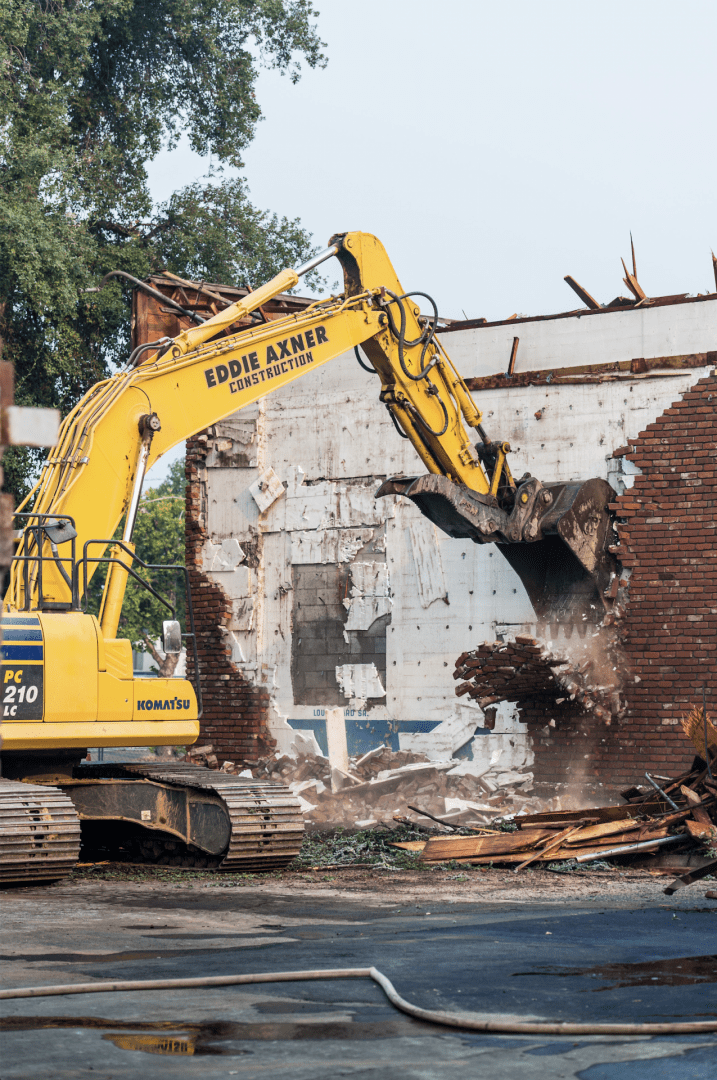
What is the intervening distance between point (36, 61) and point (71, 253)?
4.36 metres

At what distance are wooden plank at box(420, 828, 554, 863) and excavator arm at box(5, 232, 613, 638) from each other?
3.42 metres

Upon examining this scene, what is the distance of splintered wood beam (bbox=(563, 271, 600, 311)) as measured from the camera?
14.9 meters

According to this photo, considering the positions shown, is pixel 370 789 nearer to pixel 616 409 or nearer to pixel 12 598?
pixel 616 409

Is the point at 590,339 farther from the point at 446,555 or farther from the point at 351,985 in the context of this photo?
the point at 351,985

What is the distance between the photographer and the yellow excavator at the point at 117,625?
981cm

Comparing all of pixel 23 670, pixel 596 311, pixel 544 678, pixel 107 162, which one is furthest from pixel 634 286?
pixel 107 162

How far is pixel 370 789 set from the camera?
1546 cm

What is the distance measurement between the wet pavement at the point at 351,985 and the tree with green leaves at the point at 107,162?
1474 centimetres

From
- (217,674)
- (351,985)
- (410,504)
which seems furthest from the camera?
(217,674)

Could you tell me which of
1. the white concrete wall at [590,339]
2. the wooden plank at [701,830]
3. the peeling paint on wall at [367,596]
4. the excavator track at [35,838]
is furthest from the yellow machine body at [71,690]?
the white concrete wall at [590,339]

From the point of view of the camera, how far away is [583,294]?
1509 cm

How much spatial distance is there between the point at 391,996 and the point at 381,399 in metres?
8.52

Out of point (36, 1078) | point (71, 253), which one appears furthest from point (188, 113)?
point (36, 1078)

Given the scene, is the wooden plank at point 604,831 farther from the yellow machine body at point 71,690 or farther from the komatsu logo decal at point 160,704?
the yellow machine body at point 71,690
